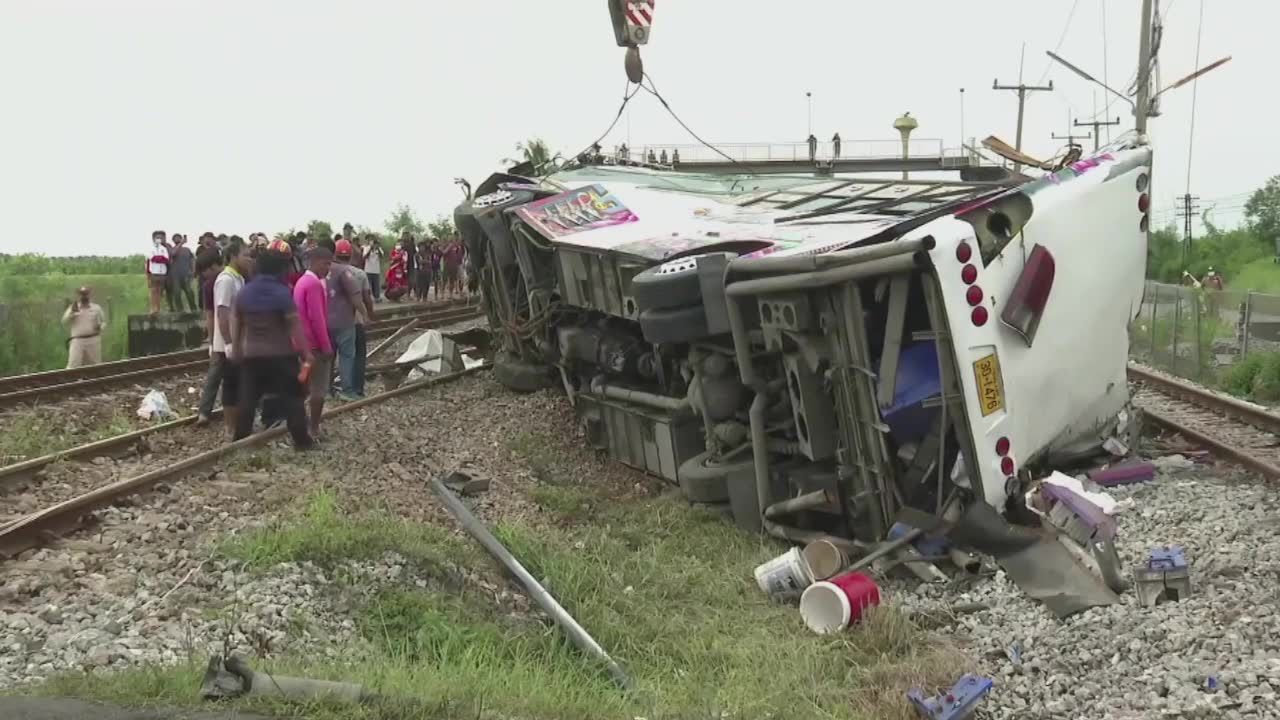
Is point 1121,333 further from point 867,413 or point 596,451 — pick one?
point 596,451

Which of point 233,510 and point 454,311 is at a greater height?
point 233,510

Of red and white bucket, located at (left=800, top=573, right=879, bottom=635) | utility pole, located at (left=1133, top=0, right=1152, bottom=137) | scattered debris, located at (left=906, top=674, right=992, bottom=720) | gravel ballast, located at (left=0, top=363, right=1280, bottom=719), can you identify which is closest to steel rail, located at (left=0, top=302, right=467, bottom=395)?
gravel ballast, located at (left=0, top=363, right=1280, bottom=719)

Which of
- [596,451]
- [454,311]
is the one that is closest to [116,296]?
[454,311]

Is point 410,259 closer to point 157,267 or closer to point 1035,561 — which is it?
point 157,267

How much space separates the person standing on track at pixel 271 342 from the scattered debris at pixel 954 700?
537 centimetres

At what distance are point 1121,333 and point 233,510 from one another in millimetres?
5667

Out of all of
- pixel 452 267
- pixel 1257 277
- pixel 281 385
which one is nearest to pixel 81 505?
pixel 281 385

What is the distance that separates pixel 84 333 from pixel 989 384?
12026 millimetres

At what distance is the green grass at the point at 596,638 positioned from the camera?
3820 millimetres

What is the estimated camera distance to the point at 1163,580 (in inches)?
199

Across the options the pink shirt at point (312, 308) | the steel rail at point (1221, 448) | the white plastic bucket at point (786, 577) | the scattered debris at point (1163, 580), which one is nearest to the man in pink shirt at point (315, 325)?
the pink shirt at point (312, 308)

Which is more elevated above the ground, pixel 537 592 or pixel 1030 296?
pixel 1030 296

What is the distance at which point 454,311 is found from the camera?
24.0 metres

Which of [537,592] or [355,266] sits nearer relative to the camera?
[537,592]
